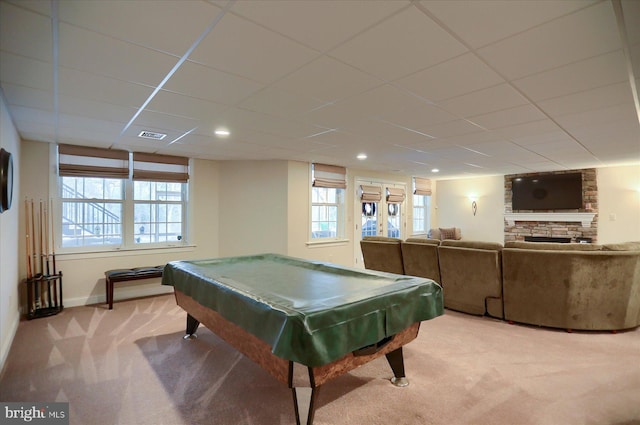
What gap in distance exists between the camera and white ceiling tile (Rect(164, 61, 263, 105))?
207 cm

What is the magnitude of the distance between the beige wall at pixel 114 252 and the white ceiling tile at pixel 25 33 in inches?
122

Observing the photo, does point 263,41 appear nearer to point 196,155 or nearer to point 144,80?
point 144,80

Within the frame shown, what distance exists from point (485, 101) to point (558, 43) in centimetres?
91

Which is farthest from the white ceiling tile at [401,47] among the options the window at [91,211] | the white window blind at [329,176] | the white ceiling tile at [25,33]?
the window at [91,211]

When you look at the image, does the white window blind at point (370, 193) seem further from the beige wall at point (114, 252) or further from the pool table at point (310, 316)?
the pool table at point (310, 316)

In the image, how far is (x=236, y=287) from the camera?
2182 mm

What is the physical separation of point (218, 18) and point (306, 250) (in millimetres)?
4696

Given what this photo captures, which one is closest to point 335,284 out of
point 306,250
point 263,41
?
point 263,41

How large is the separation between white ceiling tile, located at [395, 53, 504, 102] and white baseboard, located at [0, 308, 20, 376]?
3937mm

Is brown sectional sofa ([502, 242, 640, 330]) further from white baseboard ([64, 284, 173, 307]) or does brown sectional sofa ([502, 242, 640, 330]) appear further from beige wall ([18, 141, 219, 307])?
white baseboard ([64, 284, 173, 307])

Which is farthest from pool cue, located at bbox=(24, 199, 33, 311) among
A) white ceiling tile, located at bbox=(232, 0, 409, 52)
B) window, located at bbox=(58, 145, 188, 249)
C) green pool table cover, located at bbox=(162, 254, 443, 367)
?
white ceiling tile, located at bbox=(232, 0, 409, 52)

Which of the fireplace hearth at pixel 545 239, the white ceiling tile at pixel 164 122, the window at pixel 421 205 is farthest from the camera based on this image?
the window at pixel 421 205

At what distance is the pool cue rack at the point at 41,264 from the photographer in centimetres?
390
